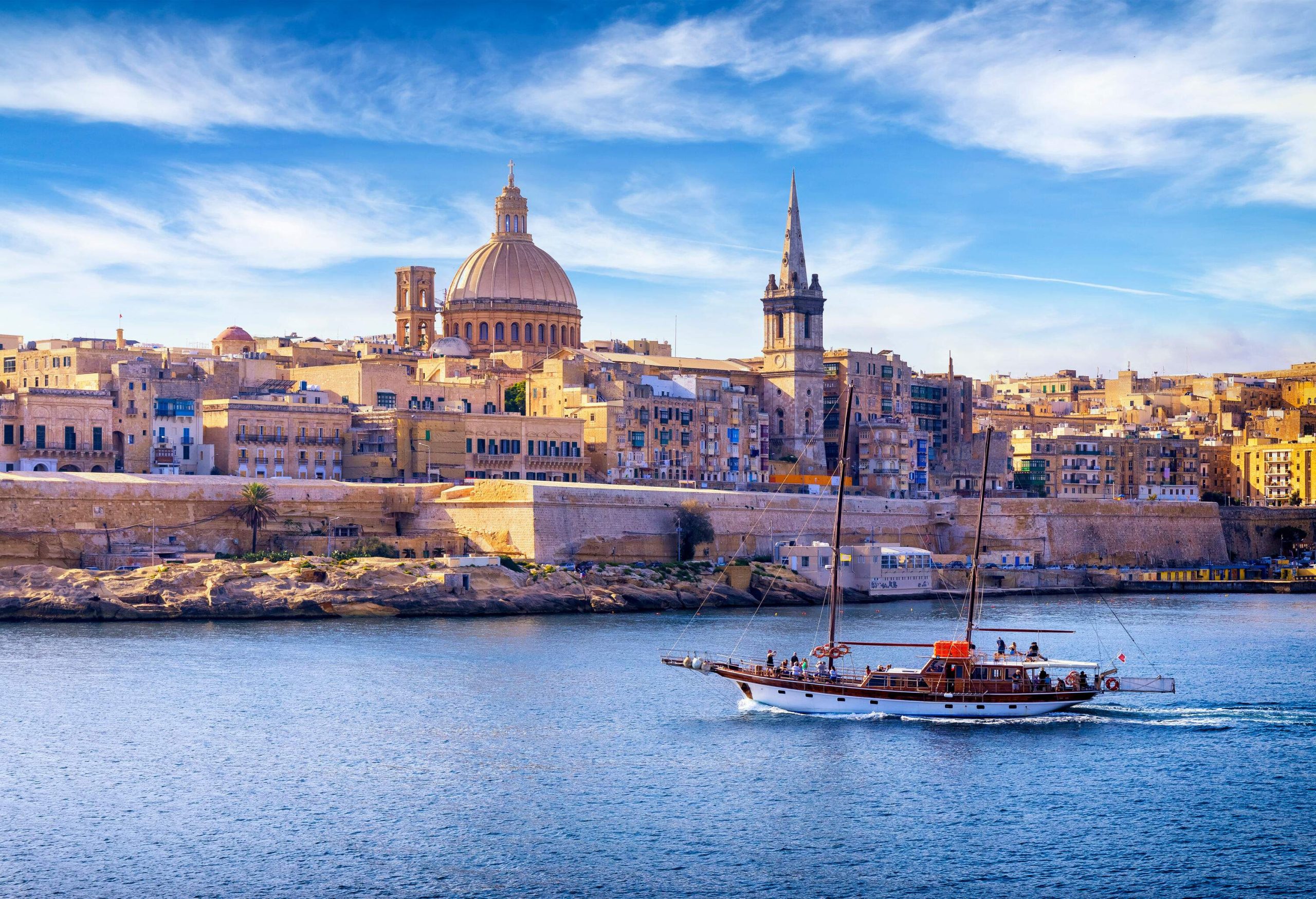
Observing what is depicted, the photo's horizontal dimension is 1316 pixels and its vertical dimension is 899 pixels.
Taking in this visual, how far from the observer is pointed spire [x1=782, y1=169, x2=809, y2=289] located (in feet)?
291

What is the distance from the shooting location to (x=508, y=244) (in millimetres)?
98062

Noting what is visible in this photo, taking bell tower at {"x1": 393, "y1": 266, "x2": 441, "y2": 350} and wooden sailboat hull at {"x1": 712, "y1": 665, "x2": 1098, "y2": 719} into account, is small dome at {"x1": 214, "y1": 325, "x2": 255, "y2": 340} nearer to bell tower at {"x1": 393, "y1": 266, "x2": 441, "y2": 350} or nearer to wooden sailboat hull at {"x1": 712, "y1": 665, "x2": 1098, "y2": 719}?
→ bell tower at {"x1": 393, "y1": 266, "x2": 441, "y2": 350}

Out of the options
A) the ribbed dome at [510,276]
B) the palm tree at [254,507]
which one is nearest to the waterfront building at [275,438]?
the palm tree at [254,507]

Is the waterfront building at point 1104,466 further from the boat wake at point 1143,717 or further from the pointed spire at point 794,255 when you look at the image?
the boat wake at point 1143,717

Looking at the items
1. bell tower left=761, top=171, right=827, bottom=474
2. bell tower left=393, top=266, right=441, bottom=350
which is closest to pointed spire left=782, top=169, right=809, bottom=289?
bell tower left=761, top=171, right=827, bottom=474

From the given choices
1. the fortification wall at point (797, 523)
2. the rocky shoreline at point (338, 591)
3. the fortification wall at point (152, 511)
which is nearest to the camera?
the rocky shoreline at point (338, 591)

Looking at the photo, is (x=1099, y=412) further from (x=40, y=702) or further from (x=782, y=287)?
(x=40, y=702)

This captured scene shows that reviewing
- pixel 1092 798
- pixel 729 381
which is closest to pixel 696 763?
pixel 1092 798

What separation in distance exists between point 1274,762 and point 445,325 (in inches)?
2746

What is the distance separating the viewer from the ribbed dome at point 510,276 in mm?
96188

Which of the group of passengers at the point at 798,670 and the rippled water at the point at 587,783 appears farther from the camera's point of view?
the group of passengers at the point at 798,670

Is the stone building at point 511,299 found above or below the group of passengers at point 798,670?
above

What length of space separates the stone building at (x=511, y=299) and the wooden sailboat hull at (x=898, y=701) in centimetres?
5721

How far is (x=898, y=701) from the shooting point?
37312mm
